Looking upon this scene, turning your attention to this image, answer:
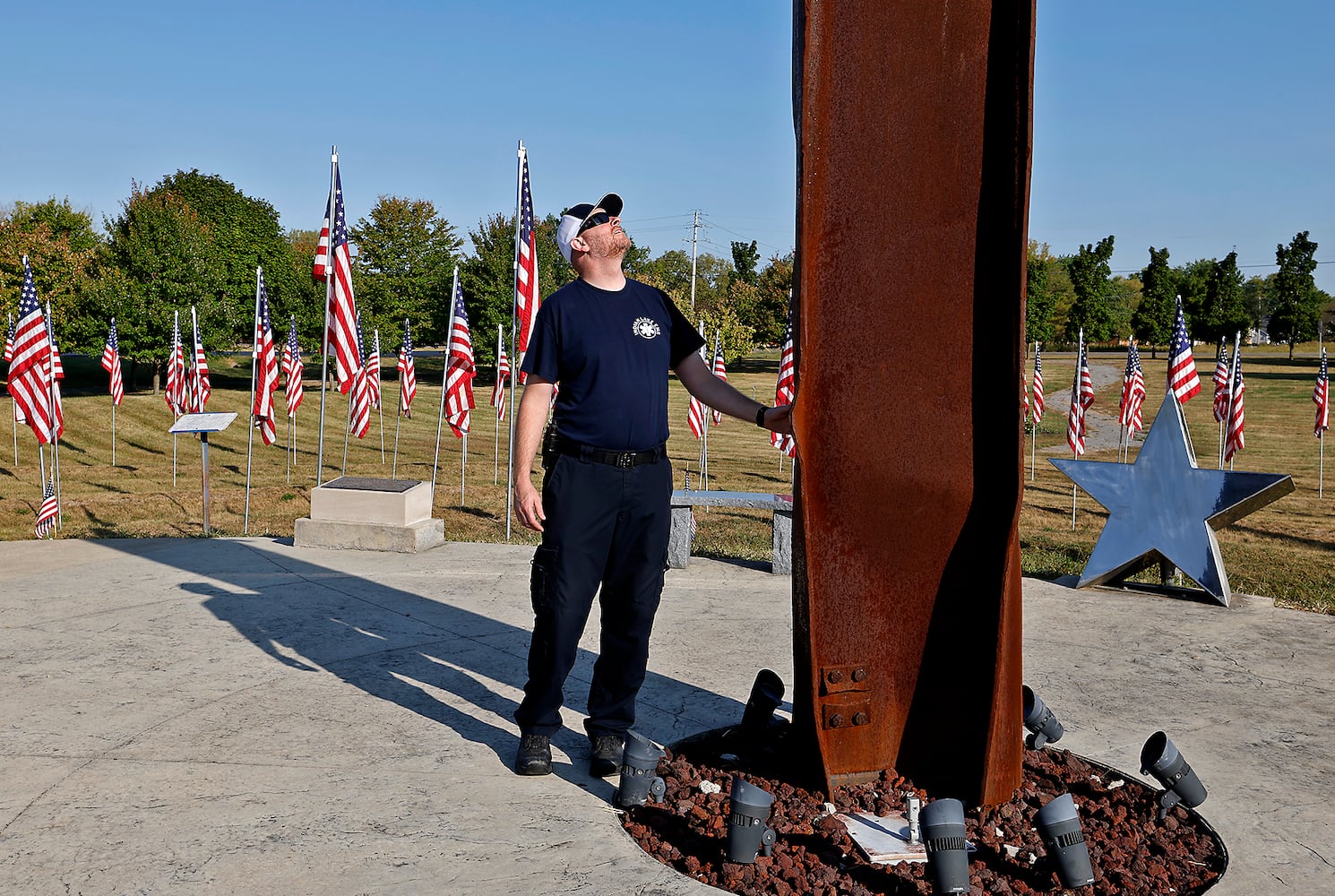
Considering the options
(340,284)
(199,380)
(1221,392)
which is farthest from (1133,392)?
(199,380)

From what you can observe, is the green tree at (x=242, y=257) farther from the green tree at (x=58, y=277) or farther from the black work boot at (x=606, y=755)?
the black work boot at (x=606, y=755)

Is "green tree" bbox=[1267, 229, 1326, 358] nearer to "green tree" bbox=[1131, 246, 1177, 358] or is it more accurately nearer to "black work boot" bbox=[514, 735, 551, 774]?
"green tree" bbox=[1131, 246, 1177, 358]

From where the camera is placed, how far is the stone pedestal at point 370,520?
8328 millimetres

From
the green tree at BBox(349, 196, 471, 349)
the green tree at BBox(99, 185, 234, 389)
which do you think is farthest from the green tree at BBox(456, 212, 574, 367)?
the green tree at BBox(99, 185, 234, 389)

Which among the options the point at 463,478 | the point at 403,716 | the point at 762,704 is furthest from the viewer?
the point at 463,478

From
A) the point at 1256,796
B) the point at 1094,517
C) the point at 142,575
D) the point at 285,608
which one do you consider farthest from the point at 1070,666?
the point at 1094,517

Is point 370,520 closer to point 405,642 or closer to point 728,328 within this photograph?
point 405,642

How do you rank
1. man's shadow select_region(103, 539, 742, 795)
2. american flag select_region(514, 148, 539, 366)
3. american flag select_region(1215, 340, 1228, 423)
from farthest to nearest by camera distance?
american flag select_region(1215, 340, 1228, 423), american flag select_region(514, 148, 539, 366), man's shadow select_region(103, 539, 742, 795)

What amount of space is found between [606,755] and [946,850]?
1472 millimetres

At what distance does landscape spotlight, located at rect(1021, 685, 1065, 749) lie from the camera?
13.3 ft

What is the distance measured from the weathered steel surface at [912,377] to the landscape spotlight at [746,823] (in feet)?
1.82

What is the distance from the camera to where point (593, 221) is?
4.08 m

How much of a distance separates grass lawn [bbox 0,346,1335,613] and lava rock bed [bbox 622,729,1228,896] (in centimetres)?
434

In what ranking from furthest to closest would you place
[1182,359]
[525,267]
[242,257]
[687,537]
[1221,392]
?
1. [242,257]
2. [1221,392]
3. [1182,359]
4. [525,267]
5. [687,537]
